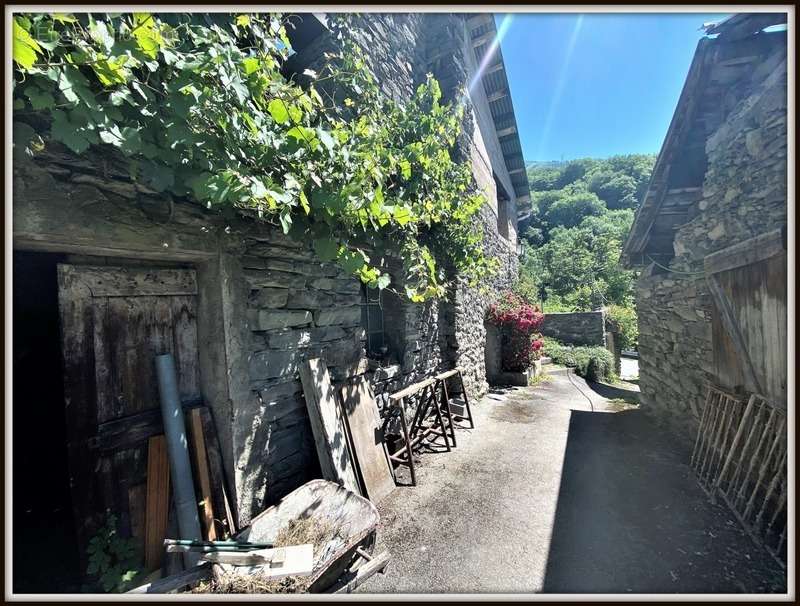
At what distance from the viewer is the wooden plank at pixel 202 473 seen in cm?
237

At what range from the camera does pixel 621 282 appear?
19.3 metres

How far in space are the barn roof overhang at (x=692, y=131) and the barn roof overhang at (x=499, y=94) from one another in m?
6.32

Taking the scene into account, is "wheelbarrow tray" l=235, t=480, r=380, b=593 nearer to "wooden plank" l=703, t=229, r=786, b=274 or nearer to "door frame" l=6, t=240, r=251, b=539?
"door frame" l=6, t=240, r=251, b=539

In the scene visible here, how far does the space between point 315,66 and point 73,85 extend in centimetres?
317

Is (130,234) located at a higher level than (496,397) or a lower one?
higher

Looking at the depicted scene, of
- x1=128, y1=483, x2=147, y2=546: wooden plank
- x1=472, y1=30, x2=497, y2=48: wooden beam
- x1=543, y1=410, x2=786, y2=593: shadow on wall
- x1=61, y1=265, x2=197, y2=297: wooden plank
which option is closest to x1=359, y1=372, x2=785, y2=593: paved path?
x1=543, y1=410, x2=786, y2=593: shadow on wall

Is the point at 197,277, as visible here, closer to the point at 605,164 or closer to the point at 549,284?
the point at 549,284

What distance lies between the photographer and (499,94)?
1055cm

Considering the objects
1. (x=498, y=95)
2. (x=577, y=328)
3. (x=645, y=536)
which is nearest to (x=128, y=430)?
(x=645, y=536)

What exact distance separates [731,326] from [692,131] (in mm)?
2934

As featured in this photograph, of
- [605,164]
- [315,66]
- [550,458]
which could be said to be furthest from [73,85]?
[605,164]

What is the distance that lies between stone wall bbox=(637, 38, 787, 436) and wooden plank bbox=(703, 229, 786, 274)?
207 mm

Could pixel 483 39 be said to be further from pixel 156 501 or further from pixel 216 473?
pixel 156 501

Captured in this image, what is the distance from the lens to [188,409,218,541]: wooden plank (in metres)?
2.37
